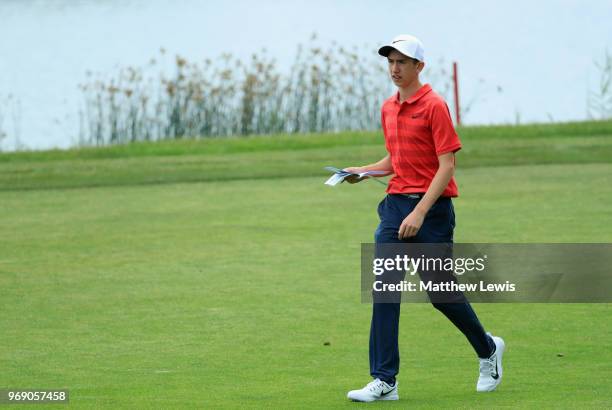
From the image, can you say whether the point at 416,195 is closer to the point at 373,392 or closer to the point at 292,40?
the point at 373,392

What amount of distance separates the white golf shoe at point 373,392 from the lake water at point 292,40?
19229mm

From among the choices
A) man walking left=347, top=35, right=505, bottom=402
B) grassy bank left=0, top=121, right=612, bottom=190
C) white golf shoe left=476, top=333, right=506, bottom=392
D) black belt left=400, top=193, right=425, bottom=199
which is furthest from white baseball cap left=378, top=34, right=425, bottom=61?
grassy bank left=0, top=121, right=612, bottom=190

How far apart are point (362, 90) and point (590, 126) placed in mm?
4129

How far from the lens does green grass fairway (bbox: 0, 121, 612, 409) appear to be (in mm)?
6480

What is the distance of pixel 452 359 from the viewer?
7164mm

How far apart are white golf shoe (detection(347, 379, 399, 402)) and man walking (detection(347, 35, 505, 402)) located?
1.8 inches

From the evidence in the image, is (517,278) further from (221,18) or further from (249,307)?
(221,18)

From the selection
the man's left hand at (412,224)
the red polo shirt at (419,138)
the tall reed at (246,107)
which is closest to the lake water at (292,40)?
the tall reed at (246,107)

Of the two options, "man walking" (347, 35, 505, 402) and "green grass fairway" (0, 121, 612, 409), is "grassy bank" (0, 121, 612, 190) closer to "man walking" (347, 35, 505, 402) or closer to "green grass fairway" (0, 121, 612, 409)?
"green grass fairway" (0, 121, 612, 409)

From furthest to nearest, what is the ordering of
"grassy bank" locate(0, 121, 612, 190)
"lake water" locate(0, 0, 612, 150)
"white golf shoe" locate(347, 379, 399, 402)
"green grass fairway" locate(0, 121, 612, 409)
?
1. "lake water" locate(0, 0, 612, 150)
2. "grassy bank" locate(0, 121, 612, 190)
3. "green grass fairway" locate(0, 121, 612, 409)
4. "white golf shoe" locate(347, 379, 399, 402)

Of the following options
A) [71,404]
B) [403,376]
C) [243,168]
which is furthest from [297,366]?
[243,168]

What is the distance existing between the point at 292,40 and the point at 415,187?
27.9 metres

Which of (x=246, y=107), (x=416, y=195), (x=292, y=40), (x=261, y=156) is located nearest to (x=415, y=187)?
(x=416, y=195)

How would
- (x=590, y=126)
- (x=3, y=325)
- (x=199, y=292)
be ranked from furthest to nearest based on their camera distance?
(x=590, y=126) < (x=199, y=292) < (x=3, y=325)
